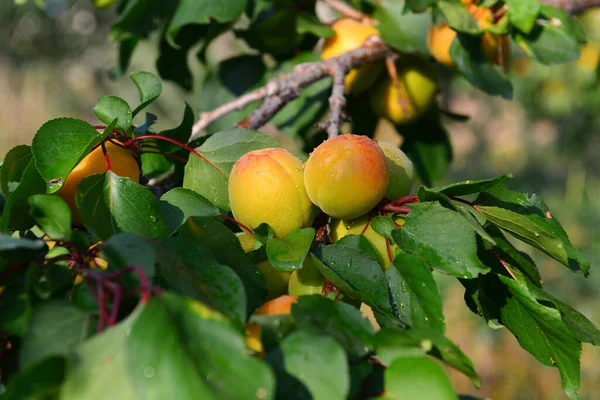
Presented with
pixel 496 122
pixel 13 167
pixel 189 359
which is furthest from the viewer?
pixel 496 122

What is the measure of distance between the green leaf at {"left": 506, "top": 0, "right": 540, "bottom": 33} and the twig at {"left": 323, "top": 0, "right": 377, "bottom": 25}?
0.21 metres

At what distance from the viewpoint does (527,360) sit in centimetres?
213

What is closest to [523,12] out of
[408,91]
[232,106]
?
[408,91]

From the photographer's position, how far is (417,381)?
32 cm

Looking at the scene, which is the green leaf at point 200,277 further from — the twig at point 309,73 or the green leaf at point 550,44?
the green leaf at point 550,44

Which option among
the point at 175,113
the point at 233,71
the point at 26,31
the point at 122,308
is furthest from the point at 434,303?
the point at 26,31

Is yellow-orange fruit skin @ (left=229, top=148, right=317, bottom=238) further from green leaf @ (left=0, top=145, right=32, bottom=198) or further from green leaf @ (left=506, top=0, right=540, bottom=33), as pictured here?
green leaf @ (left=506, top=0, right=540, bottom=33)

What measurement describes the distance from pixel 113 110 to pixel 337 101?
30 centimetres

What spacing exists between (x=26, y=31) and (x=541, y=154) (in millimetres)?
3009

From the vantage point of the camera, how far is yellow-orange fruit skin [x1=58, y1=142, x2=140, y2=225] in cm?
50

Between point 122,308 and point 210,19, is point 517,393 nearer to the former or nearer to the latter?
point 210,19

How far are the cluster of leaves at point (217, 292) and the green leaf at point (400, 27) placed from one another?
0.35 m

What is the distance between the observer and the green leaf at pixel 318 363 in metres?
0.30

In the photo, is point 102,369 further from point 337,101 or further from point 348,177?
point 337,101
